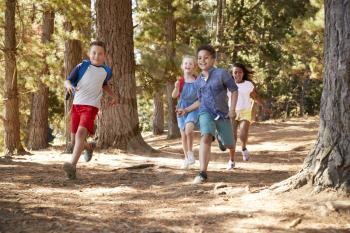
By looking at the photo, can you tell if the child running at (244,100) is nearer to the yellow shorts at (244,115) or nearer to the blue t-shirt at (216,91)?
the yellow shorts at (244,115)

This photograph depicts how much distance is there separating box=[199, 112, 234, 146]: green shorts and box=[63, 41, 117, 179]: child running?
137 centimetres

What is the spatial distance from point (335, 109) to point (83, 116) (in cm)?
309

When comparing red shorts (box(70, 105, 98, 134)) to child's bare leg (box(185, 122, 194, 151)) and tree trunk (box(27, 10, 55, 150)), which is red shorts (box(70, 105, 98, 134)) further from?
tree trunk (box(27, 10, 55, 150))

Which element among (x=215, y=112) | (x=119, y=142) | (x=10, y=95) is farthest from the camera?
(x=10, y=95)

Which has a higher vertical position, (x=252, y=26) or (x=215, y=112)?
(x=252, y=26)

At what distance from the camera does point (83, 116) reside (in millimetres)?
5801

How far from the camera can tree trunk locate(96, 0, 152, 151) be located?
339 inches

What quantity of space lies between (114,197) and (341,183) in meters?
2.21

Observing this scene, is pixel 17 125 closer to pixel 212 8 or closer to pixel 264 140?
pixel 264 140

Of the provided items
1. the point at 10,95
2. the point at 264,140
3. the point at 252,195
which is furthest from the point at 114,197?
the point at 264,140

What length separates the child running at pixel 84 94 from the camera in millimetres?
5750

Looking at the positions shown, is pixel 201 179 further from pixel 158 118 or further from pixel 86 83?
pixel 158 118

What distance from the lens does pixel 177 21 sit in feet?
55.1

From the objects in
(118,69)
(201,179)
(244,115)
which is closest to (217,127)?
(201,179)
